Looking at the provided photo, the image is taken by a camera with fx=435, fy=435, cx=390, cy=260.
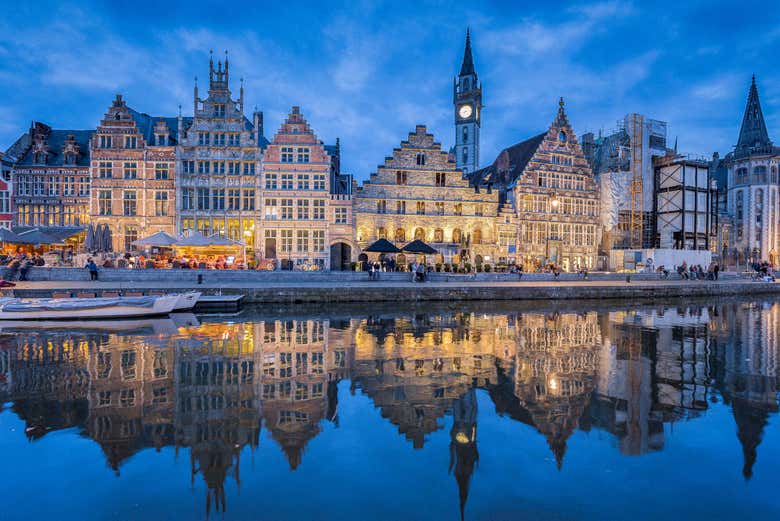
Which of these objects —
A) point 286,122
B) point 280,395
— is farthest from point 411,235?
point 280,395

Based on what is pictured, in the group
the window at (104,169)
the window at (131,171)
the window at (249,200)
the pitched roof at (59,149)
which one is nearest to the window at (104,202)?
the window at (104,169)

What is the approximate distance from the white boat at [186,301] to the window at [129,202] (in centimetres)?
2179

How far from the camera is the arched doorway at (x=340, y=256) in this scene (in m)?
39.4

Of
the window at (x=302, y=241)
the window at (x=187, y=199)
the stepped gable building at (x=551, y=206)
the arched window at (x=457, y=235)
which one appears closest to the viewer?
the window at (x=187, y=199)

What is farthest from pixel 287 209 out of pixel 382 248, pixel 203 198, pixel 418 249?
pixel 418 249

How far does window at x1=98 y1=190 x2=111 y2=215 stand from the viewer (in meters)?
36.4

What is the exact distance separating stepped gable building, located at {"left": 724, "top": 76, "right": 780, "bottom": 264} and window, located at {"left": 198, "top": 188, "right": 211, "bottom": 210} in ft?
213

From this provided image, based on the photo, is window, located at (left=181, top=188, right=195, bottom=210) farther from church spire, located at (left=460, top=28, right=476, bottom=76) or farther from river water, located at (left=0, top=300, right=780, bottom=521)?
church spire, located at (left=460, top=28, right=476, bottom=76)

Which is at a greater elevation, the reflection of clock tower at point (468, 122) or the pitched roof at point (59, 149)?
the reflection of clock tower at point (468, 122)

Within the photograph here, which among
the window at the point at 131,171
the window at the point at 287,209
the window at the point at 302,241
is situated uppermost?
the window at the point at 131,171

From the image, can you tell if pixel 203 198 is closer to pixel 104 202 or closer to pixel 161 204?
pixel 161 204

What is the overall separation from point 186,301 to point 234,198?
1951 cm

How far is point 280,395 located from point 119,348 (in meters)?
6.67

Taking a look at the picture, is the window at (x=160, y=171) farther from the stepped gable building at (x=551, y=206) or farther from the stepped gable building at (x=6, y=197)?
the stepped gable building at (x=551, y=206)
